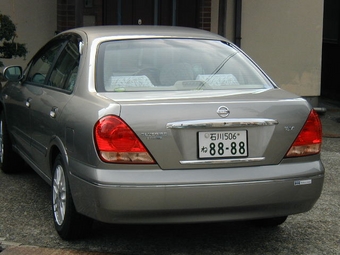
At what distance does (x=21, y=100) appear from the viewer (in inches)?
251

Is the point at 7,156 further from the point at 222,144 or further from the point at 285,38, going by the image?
the point at 285,38

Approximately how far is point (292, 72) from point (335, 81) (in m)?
3.06

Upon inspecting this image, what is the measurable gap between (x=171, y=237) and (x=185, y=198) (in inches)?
36.5

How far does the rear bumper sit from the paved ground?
482 millimetres

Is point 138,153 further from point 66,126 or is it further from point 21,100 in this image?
point 21,100

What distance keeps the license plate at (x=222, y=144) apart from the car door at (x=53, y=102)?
1.07m

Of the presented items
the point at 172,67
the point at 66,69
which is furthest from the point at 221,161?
the point at 66,69

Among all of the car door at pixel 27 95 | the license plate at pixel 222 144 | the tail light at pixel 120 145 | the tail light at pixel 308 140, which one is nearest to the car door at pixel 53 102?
the car door at pixel 27 95

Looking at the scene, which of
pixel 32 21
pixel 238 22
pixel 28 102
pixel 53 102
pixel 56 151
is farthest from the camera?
pixel 238 22

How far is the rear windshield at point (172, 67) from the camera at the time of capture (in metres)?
5.04

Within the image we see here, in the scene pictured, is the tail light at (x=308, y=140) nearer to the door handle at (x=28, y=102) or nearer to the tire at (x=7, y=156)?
the door handle at (x=28, y=102)

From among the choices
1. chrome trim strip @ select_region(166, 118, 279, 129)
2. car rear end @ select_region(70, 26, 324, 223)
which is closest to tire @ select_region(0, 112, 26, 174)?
car rear end @ select_region(70, 26, 324, 223)

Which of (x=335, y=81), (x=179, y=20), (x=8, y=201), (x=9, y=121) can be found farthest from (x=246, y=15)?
(x=8, y=201)

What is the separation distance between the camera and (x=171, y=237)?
5.28 meters
